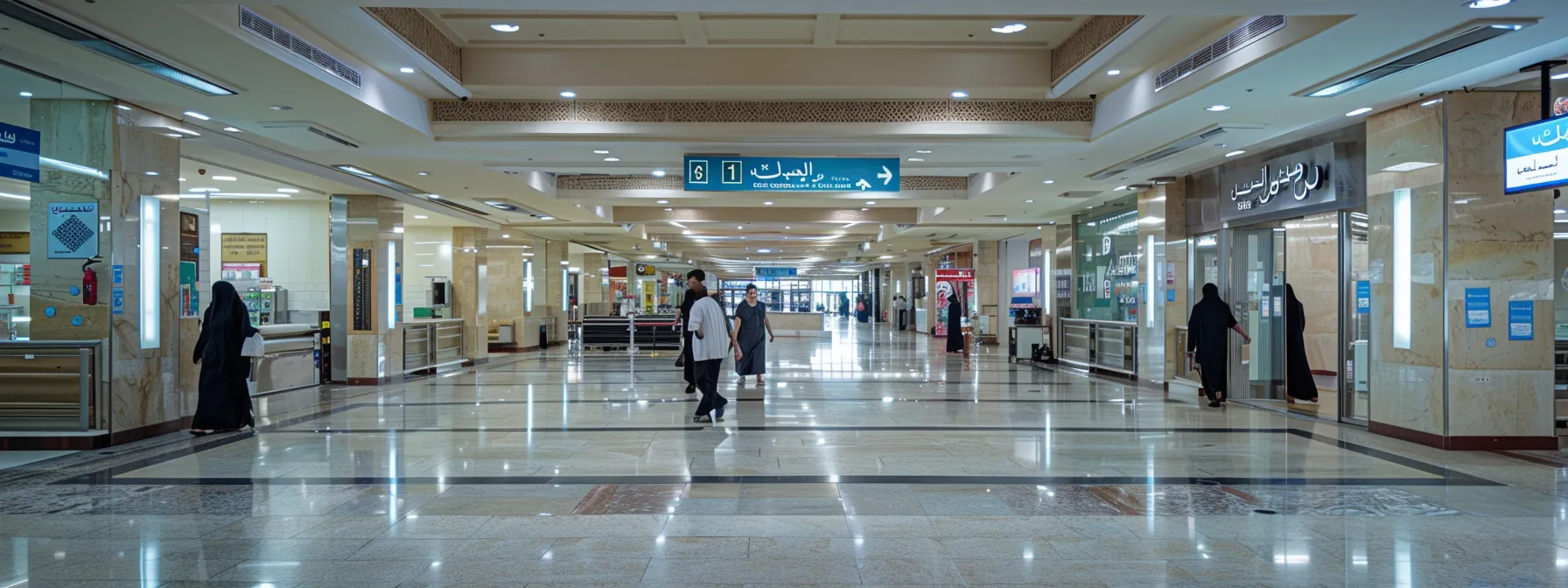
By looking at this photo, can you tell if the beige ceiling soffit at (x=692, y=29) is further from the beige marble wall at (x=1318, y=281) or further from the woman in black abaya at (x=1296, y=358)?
the beige marble wall at (x=1318, y=281)

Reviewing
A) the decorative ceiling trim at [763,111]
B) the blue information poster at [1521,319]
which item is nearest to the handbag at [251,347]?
the decorative ceiling trim at [763,111]

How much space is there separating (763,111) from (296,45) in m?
4.16

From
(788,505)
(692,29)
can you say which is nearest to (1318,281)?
(692,29)

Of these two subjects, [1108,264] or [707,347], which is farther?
[1108,264]

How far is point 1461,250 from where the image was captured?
22.6 feet

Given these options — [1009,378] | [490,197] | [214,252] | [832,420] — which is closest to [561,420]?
[832,420]

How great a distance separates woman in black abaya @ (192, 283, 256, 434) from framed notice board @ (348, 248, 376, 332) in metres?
5.47

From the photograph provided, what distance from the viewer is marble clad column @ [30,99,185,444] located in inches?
284

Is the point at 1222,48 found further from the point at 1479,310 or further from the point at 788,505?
Result: the point at 788,505

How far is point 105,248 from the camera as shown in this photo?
7312 millimetres

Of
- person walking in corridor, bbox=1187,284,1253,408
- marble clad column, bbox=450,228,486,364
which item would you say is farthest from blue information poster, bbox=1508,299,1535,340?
marble clad column, bbox=450,228,486,364

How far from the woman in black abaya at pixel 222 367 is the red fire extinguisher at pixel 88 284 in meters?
0.83

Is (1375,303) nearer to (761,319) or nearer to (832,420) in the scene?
(832,420)

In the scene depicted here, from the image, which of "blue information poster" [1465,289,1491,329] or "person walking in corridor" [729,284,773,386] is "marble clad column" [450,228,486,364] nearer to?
"person walking in corridor" [729,284,773,386]
